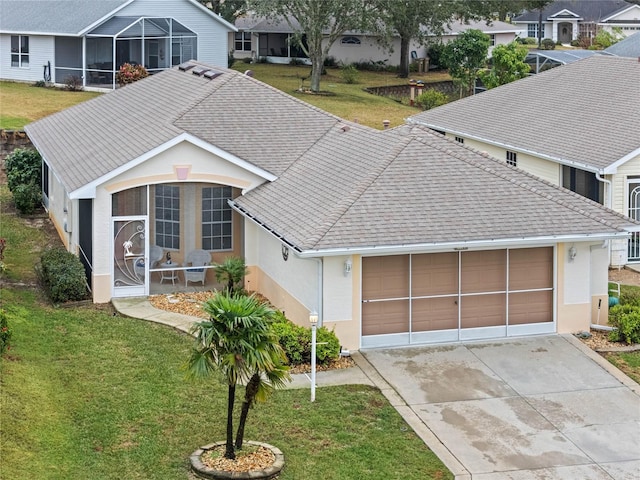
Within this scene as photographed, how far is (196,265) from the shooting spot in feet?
92.6

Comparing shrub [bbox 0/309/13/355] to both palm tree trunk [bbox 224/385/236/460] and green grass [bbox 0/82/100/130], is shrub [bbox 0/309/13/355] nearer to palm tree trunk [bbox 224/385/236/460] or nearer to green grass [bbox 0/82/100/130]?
palm tree trunk [bbox 224/385/236/460]

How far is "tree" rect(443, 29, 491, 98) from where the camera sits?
63156 millimetres

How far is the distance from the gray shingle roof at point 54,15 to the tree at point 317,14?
7.43 meters

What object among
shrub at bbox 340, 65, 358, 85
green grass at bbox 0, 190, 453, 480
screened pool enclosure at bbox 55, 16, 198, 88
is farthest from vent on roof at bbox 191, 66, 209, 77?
shrub at bbox 340, 65, 358, 85

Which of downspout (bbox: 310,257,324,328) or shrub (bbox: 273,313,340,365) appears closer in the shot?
shrub (bbox: 273,313,340,365)

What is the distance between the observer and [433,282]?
24.0m

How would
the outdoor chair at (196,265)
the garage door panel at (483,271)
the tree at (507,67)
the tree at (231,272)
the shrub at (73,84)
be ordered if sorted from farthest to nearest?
1. the shrub at (73,84)
2. the tree at (507,67)
3. the outdoor chair at (196,265)
4. the tree at (231,272)
5. the garage door panel at (483,271)

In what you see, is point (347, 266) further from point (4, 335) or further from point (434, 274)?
point (4, 335)

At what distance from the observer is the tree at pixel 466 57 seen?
63.2 m

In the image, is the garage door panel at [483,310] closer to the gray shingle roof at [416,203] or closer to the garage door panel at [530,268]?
the garage door panel at [530,268]

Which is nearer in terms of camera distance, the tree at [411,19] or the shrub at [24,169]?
the shrub at [24,169]

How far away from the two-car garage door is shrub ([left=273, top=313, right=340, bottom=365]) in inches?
48.4

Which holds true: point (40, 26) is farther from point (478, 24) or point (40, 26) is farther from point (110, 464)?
point (110, 464)

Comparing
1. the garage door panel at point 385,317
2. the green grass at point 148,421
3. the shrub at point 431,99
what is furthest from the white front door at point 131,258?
the shrub at point 431,99
